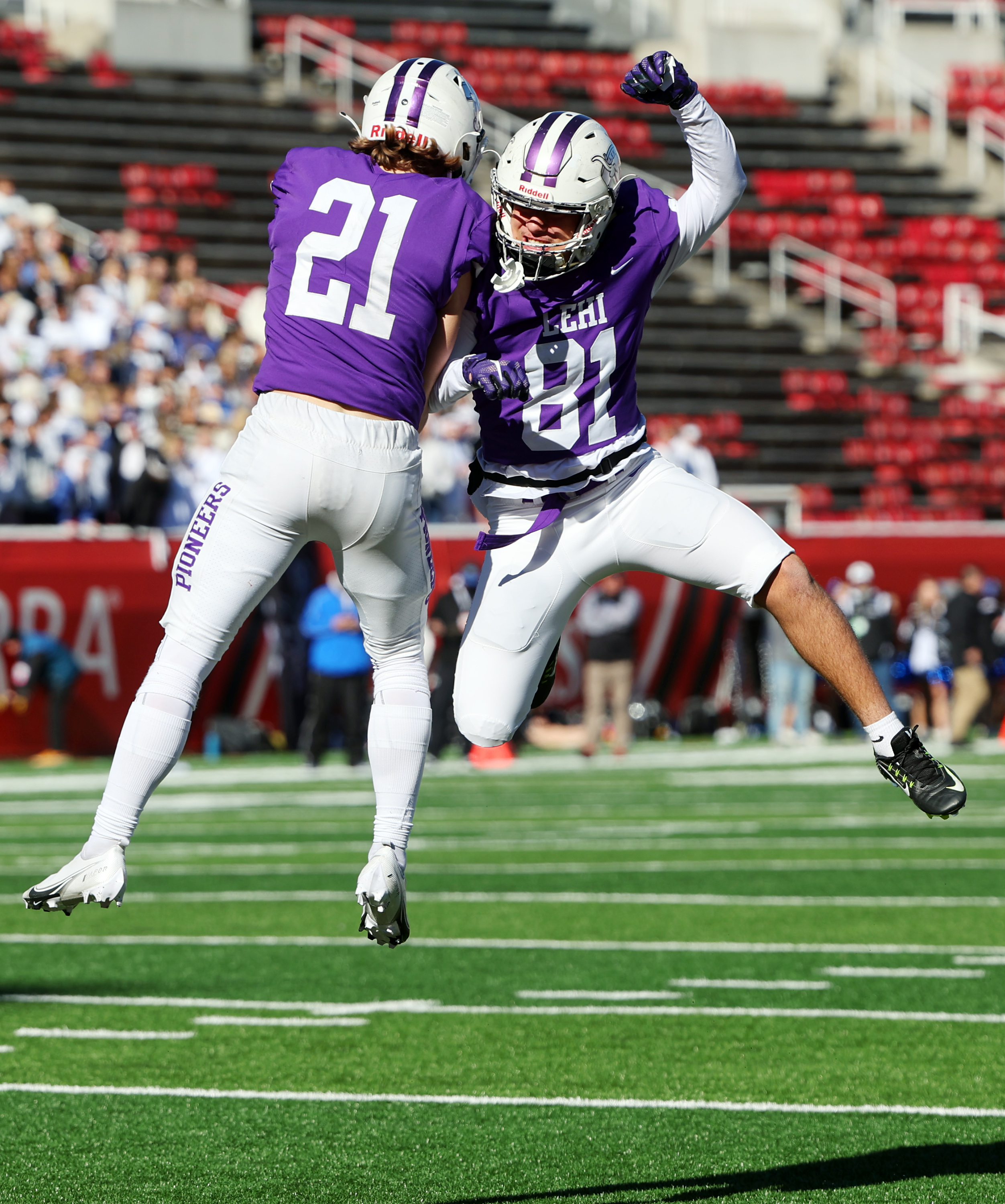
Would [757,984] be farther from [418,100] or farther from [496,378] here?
[418,100]

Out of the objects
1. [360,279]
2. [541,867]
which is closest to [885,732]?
[360,279]

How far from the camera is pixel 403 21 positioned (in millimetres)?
28891

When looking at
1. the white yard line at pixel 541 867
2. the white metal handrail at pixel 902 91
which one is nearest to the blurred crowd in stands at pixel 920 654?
the white yard line at pixel 541 867

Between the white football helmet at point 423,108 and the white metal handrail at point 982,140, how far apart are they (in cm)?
2554

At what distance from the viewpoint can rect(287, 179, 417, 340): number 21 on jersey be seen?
14.6 feet

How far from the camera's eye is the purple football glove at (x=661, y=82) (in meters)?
4.79

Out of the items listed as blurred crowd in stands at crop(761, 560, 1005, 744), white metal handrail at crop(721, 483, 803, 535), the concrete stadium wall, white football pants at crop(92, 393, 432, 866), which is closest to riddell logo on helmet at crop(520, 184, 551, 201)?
white football pants at crop(92, 393, 432, 866)

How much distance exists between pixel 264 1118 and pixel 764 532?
1.96 meters

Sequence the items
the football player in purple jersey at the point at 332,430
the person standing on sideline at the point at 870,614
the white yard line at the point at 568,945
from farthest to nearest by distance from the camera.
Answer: the person standing on sideline at the point at 870,614 → the white yard line at the point at 568,945 → the football player in purple jersey at the point at 332,430

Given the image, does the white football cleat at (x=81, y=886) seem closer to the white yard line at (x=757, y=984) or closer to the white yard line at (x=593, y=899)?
the white yard line at (x=757, y=984)

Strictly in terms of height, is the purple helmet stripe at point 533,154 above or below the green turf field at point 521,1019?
above

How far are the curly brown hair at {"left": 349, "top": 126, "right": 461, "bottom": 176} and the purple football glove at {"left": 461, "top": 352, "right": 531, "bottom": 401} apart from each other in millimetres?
450

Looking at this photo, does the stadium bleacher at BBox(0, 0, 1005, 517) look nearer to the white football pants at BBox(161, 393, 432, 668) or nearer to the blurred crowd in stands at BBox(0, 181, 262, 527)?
the blurred crowd in stands at BBox(0, 181, 262, 527)

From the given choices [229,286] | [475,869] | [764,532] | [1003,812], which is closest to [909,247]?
[229,286]
